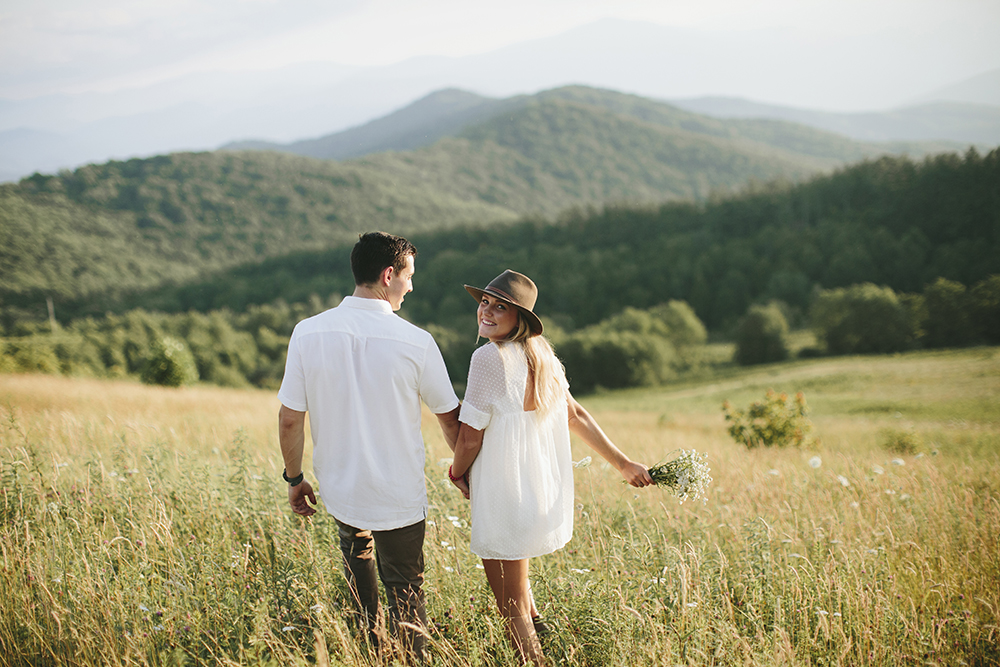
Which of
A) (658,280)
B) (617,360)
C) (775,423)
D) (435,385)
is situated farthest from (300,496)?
(658,280)

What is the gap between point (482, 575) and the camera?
339 cm

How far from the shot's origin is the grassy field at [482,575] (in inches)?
104

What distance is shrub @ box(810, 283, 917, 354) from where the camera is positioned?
5628 centimetres

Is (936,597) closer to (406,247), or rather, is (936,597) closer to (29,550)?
(406,247)

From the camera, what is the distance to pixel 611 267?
93.0 metres

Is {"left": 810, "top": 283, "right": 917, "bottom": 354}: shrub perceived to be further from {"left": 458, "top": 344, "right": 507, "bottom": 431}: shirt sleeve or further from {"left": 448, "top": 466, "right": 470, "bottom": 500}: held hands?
{"left": 458, "top": 344, "right": 507, "bottom": 431}: shirt sleeve

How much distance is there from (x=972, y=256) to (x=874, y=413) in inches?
2273

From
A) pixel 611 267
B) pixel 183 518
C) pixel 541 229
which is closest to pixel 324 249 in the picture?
pixel 541 229

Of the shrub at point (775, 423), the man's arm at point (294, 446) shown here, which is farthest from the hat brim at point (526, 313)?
the shrub at point (775, 423)

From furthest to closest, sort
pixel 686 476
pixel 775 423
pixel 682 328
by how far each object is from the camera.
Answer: pixel 682 328, pixel 775 423, pixel 686 476

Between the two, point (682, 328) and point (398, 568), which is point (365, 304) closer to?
point (398, 568)

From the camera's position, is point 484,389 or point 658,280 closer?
point 484,389

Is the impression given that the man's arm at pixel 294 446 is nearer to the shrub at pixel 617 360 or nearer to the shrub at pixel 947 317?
the shrub at pixel 617 360

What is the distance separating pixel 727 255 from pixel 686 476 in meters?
92.3
